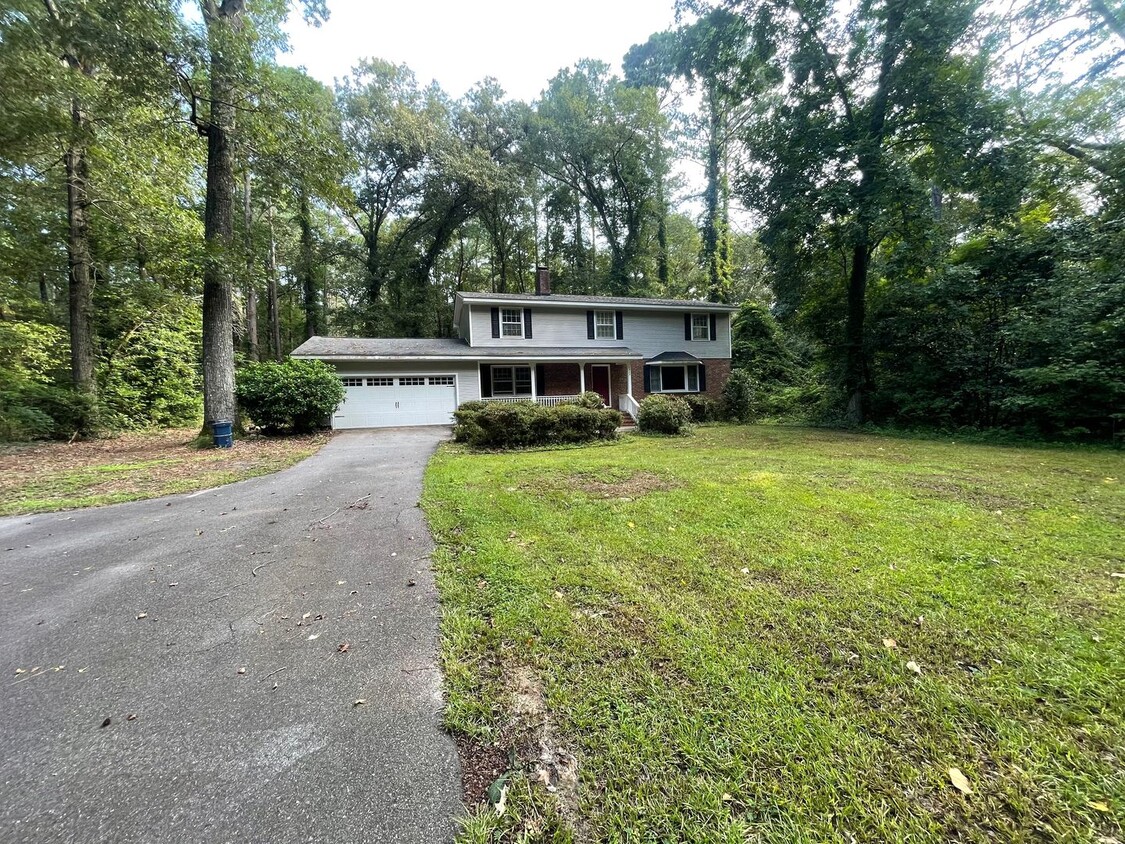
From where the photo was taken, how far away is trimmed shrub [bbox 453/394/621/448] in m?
9.70

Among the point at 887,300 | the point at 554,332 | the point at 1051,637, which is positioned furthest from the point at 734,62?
the point at 1051,637

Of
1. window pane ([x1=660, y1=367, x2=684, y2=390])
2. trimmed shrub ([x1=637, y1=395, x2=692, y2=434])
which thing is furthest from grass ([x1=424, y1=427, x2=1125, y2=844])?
window pane ([x1=660, y1=367, x2=684, y2=390])

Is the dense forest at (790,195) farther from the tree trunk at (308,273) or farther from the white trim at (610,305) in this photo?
the tree trunk at (308,273)

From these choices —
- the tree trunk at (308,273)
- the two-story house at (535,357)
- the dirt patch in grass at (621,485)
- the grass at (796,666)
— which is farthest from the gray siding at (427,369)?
the tree trunk at (308,273)

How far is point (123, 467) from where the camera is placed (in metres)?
7.86

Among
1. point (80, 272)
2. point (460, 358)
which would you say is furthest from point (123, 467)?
point (460, 358)

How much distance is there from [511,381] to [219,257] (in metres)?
10.0

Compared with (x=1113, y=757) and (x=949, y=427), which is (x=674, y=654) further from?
(x=949, y=427)

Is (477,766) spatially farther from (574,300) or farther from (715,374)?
(715,374)

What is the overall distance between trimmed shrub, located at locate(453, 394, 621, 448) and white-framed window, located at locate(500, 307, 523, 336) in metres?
7.01

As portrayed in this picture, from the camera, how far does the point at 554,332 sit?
58.6 feet

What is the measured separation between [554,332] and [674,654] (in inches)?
644

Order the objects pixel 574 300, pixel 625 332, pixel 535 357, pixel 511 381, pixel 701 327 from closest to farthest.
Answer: pixel 535 357 → pixel 511 381 → pixel 574 300 → pixel 625 332 → pixel 701 327

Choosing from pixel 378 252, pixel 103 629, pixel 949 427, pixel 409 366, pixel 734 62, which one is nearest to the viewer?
pixel 103 629
